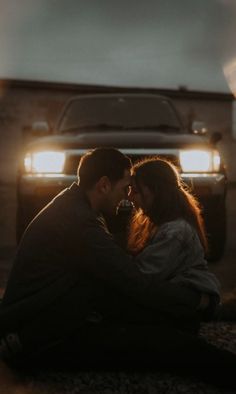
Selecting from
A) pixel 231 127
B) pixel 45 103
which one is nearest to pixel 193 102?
pixel 231 127

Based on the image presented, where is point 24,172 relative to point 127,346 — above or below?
above

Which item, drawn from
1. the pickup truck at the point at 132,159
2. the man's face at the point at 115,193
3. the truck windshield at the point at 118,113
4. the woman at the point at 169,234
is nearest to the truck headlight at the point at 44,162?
the pickup truck at the point at 132,159

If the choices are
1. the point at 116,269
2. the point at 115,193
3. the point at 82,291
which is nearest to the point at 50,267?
the point at 82,291

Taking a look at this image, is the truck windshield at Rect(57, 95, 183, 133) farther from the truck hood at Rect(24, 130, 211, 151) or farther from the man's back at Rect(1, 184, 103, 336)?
the man's back at Rect(1, 184, 103, 336)

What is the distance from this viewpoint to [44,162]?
5633 millimetres

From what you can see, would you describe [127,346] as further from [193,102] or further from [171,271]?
[193,102]

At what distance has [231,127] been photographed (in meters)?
23.3

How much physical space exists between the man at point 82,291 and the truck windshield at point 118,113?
3.67 metres

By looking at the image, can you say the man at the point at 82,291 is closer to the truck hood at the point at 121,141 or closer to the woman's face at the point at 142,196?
the woman's face at the point at 142,196

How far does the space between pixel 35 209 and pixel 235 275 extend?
1.86m

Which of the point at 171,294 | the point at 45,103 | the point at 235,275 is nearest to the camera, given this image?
the point at 171,294

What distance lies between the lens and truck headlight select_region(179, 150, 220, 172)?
5559 millimetres

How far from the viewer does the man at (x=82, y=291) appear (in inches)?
116

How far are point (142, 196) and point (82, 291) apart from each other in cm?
70
